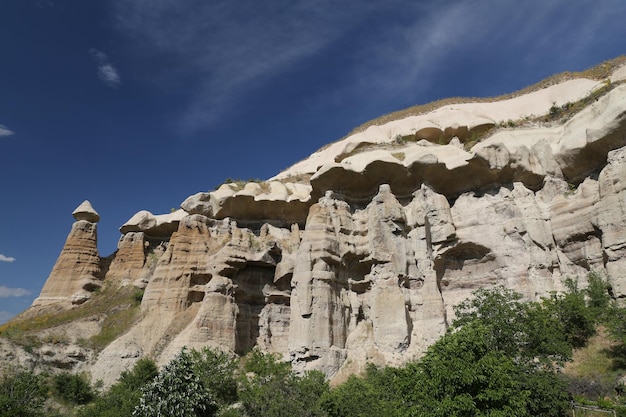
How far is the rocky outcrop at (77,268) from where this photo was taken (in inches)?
1226

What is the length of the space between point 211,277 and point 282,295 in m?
4.47

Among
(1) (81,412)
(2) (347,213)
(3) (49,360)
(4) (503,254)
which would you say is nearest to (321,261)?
(2) (347,213)

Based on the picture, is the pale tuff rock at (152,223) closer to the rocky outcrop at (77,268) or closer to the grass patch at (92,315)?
the rocky outcrop at (77,268)

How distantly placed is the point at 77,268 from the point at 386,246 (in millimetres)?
22297

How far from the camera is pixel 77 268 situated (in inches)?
1268

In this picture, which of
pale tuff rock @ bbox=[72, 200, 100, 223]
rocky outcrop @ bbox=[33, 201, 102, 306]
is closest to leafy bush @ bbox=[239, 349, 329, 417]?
rocky outcrop @ bbox=[33, 201, 102, 306]

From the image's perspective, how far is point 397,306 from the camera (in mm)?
21938

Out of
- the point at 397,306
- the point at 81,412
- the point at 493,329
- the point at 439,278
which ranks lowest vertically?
the point at 81,412

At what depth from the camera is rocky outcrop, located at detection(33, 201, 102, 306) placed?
31141 mm

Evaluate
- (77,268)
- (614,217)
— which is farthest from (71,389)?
(614,217)

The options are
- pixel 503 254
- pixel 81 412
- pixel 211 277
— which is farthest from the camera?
pixel 211 277

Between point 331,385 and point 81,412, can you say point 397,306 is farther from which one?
point 81,412

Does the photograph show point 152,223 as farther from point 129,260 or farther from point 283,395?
point 283,395

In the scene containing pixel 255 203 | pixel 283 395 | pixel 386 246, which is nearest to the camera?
pixel 283 395
